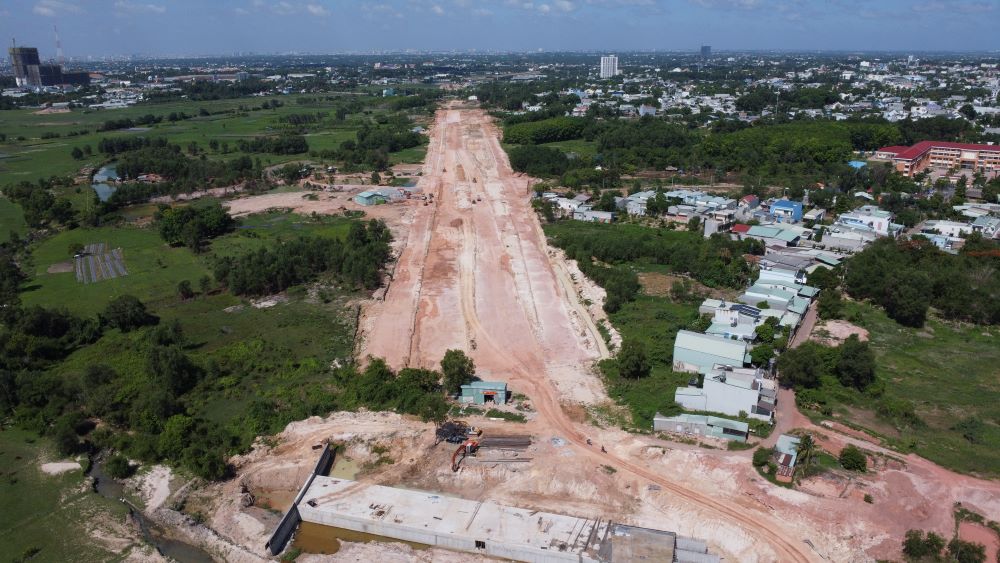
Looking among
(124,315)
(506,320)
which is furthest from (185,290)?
(506,320)

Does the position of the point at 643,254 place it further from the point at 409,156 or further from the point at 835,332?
the point at 409,156

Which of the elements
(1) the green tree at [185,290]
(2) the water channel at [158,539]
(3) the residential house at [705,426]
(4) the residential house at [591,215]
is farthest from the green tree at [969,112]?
(2) the water channel at [158,539]

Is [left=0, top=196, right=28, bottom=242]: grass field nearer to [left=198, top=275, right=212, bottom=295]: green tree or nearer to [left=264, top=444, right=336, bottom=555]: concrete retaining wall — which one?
[left=198, top=275, right=212, bottom=295]: green tree

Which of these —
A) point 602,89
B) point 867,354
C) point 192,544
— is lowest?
point 192,544

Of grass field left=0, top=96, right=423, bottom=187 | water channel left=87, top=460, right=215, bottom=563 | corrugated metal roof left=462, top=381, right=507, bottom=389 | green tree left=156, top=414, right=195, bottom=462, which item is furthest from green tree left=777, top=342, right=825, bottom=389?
grass field left=0, top=96, right=423, bottom=187

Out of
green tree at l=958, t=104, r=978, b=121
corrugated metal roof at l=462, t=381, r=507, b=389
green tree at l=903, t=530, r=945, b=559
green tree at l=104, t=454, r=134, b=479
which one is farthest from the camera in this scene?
green tree at l=958, t=104, r=978, b=121

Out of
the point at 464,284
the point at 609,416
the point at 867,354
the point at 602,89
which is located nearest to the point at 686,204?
the point at 464,284

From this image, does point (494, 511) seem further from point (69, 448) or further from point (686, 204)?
point (686, 204)
